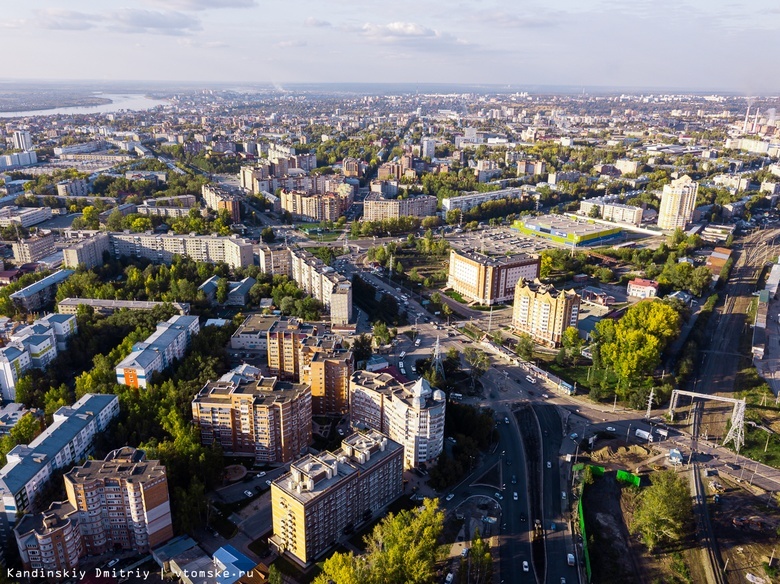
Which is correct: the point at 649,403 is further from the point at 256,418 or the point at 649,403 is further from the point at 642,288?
the point at 256,418

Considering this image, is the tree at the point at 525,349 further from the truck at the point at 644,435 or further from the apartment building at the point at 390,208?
the apartment building at the point at 390,208

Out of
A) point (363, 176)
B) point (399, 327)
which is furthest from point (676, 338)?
point (363, 176)

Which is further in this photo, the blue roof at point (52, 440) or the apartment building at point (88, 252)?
the apartment building at point (88, 252)

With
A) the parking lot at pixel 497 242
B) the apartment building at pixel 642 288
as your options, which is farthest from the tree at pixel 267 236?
the apartment building at pixel 642 288

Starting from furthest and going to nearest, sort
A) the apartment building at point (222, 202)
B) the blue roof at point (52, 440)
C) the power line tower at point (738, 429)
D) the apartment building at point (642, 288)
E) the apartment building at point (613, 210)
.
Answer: the apartment building at point (613, 210)
the apartment building at point (222, 202)
the apartment building at point (642, 288)
the power line tower at point (738, 429)
the blue roof at point (52, 440)

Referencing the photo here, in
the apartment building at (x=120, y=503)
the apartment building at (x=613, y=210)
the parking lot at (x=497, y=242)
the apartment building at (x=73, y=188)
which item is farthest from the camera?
the apartment building at (x=73, y=188)

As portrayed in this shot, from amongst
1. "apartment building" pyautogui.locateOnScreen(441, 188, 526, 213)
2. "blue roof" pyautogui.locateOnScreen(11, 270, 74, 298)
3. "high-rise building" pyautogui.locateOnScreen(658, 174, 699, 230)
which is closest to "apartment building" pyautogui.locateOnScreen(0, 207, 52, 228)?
"blue roof" pyautogui.locateOnScreen(11, 270, 74, 298)

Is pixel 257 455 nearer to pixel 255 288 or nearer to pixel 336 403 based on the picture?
pixel 336 403
